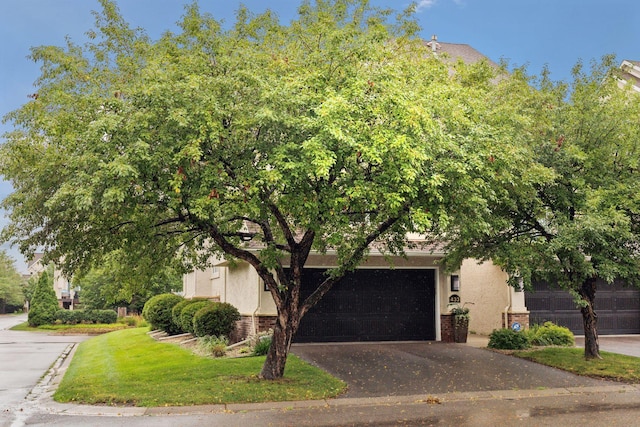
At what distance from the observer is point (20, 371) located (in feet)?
54.5

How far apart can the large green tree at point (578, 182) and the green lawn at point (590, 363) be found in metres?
1.64

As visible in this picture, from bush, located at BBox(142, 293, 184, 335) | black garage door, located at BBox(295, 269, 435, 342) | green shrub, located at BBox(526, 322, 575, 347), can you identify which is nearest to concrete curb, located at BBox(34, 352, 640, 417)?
green shrub, located at BBox(526, 322, 575, 347)

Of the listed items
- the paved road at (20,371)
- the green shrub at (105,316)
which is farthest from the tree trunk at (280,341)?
the green shrub at (105,316)

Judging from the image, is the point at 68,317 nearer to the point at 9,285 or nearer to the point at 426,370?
the point at 9,285

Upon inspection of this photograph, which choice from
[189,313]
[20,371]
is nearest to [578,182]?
[189,313]

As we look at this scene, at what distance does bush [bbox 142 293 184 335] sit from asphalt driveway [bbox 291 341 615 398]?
27.1 ft

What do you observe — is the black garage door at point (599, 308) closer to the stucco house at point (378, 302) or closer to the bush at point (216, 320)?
the stucco house at point (378, 302)

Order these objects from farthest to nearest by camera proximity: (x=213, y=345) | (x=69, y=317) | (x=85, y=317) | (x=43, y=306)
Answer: (x=85, y=317)
(x=69, y=317)
(x=43, y=306)
(x=213, y=345)

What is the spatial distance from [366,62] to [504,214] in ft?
17.6

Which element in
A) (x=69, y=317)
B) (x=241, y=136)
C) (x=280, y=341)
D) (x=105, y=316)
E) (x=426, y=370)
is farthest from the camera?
(x=105, y=316)

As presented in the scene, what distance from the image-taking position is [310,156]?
9281mm

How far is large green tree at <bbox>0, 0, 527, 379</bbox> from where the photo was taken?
9.21 m

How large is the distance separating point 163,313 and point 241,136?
16.1 metres

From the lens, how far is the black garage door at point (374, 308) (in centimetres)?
1855
